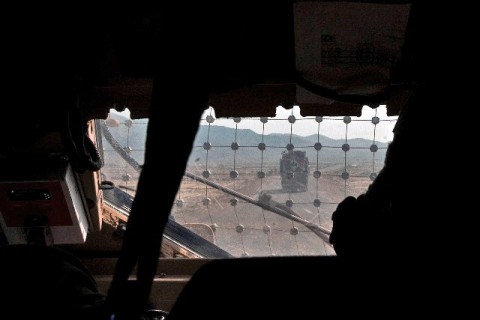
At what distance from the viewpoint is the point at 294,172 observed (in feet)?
9.95

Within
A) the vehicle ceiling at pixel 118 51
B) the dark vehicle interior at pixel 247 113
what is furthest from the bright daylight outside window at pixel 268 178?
the vehicle ceiling at pixel 118 51

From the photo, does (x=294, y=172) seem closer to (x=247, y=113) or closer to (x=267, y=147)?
(x=267, y=147)

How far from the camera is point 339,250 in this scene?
1118 millimetres

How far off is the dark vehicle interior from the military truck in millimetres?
1128

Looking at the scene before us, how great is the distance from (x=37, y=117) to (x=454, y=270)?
92cm

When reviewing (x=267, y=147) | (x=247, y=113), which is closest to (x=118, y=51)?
(x=247, y=113)

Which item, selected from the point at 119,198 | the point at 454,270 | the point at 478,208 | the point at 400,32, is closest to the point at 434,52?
the point at 400,32

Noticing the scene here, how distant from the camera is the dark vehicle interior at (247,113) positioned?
705 mm

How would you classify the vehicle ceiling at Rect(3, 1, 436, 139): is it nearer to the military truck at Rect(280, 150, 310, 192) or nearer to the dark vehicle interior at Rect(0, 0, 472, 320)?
the dark vehicle interior at Rect(0, 0, 472, 320)

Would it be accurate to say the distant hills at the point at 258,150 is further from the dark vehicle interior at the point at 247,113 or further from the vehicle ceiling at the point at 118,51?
the vehicle ceiling at the point at 118,51

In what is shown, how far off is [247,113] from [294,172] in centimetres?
122

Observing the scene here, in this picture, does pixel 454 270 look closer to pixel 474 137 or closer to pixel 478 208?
pixel 478 208

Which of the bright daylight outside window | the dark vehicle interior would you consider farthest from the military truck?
the dark vehicle interior

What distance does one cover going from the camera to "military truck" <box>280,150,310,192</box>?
3.00m
